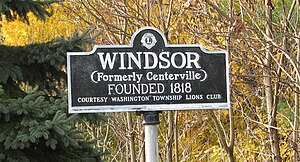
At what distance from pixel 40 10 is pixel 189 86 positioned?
267 centimetres

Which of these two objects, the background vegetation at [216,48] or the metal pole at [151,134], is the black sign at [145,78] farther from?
the background vegetation at [216,48]

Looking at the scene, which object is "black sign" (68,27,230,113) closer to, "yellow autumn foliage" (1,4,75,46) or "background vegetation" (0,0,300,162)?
"background vegetation" (0,0,300,162)

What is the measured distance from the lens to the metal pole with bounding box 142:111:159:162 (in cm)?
388

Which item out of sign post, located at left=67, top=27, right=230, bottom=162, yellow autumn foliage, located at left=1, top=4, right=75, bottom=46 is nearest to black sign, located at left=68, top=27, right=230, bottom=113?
sign post, located at left=67, top=27, right=230, bottom=162

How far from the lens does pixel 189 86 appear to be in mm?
3822

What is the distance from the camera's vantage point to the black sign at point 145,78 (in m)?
3.74

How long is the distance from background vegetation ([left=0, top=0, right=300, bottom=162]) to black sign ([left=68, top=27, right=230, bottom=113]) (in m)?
1.52

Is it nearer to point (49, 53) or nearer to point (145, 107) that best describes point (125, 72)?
point (145, 107)

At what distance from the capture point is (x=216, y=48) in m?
7.32

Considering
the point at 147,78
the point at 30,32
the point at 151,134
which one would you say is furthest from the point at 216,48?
the point at 30,32

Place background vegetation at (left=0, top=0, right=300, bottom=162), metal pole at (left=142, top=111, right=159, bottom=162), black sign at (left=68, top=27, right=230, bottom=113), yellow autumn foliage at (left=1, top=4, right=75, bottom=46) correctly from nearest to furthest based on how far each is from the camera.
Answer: black sign at (left=68, top=27, right=230, bottom=113) < metal pole at (left=142, top=111, right=159, bottom=162) < background vegetation at (left=0, top=0, right=300, bottom=162) < yellow autumn foliage at (left=1, top=4, right=75, bottom=46)

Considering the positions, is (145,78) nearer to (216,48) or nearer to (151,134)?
(151,134)

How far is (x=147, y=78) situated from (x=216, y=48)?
3639mm

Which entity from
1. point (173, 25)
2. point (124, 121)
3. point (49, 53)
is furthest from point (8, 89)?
point (124, 121)
